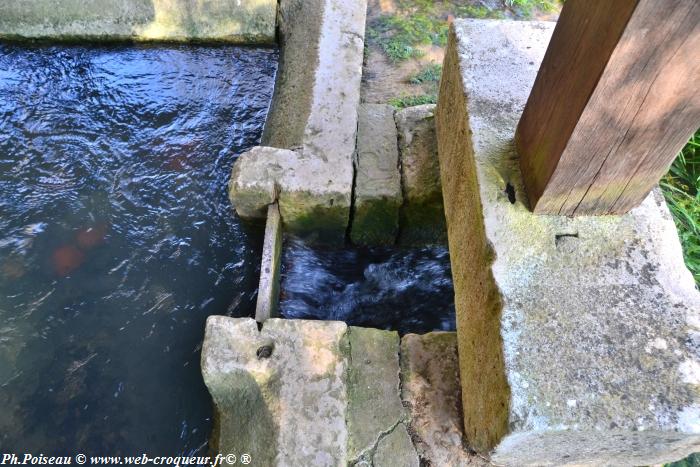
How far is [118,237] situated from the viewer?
2.96 m

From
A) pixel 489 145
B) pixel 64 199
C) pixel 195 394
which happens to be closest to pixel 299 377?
pixel 195 394

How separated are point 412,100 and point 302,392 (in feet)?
7.72

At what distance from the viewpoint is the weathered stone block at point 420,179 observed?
8.47ft

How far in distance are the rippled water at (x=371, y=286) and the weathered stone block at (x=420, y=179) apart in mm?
161

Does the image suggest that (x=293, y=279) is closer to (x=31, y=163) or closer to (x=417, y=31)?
(x=31, y=163)

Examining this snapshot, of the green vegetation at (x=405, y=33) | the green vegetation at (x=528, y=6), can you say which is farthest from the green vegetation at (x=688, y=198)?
the green vegetation at (x=405, y=33)

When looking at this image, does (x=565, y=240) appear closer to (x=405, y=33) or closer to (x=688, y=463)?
(x=688, y=463)

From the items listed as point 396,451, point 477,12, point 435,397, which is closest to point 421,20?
point 477,12

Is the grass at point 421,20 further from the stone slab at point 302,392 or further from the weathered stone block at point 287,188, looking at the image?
the stone slab at point 302,392

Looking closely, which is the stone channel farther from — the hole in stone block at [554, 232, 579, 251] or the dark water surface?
the dark water surface

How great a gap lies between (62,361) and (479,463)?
7.06 feet

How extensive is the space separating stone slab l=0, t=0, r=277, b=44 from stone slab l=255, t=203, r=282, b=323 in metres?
2.14

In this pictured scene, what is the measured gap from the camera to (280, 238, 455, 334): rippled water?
273cm

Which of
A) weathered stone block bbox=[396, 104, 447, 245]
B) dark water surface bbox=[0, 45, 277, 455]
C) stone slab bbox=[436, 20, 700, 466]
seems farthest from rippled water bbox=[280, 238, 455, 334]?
stone slab bbox=[436, 20, 700, 466]
